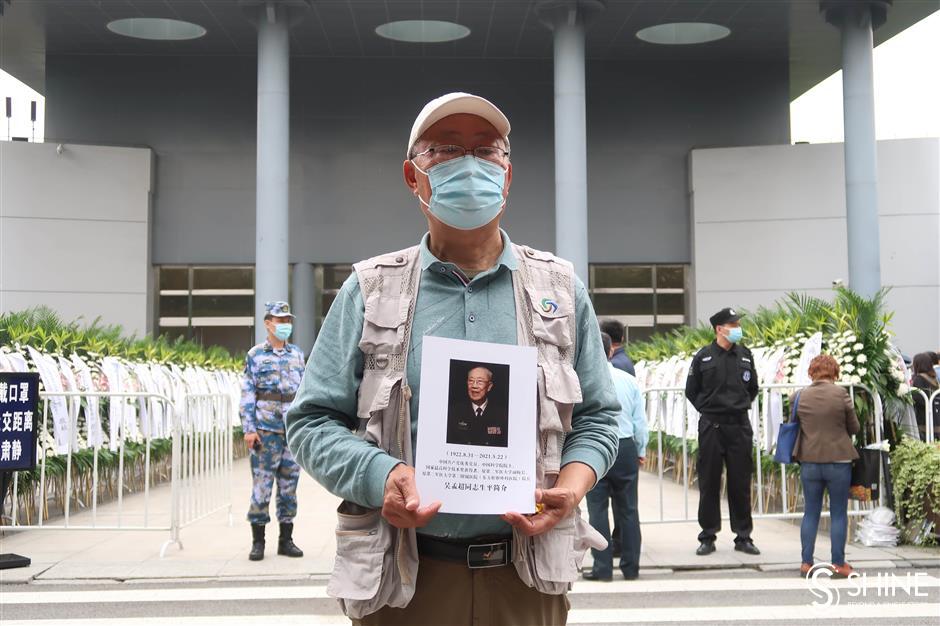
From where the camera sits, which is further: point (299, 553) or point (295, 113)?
point (295, 113)

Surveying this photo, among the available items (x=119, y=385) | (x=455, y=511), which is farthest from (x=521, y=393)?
(x=119, y=385)

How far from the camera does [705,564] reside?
8.68 metres

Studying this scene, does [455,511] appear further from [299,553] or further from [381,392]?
[299,553]

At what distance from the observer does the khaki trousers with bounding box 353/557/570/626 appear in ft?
8.10

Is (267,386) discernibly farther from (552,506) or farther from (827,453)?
(552,506)

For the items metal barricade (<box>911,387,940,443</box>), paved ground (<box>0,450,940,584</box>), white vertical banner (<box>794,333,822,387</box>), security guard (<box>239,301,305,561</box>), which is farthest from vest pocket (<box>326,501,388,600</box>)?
white vertical banner (<box>794,333,822,387</box>)

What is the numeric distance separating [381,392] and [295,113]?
2806 centimetres

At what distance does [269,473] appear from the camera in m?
8.75

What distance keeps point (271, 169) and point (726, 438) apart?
16.4 metres

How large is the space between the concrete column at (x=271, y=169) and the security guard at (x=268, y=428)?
1456cm

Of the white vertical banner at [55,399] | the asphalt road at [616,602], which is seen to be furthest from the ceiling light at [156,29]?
the asphalt road at [616,602]

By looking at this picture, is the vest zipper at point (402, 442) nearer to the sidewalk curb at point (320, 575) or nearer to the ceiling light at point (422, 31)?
the sidewalk curb at point (320, 575)

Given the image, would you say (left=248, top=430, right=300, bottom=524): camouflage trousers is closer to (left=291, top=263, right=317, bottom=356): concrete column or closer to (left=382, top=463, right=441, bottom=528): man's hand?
(left=382, top=463, right=441, bottom=528): man's hand

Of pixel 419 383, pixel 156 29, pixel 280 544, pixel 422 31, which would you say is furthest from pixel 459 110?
pixel 156 29
